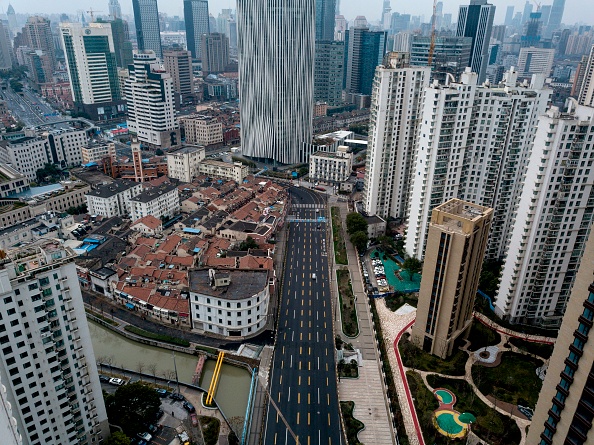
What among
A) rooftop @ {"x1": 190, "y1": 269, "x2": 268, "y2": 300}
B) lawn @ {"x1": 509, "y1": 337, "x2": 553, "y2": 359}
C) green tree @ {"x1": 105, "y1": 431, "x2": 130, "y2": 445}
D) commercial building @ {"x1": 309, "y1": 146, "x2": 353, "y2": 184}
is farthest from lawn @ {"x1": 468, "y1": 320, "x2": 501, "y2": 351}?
commercial building @ {"x1": 309, "y1": 146, "x2": 353, "y2": 184}

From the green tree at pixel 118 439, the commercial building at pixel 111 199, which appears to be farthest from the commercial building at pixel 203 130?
the green tree at pixel 118 439

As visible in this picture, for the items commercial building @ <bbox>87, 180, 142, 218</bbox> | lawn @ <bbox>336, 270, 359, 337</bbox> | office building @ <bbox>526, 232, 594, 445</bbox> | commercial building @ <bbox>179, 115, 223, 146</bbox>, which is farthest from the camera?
commercial building @ <bbox>179, 115, 223, 146</bbox>

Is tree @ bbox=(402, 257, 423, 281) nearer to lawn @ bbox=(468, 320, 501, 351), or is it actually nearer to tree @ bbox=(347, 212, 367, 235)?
lawn @ bbox=(468, 320, 501, 351)

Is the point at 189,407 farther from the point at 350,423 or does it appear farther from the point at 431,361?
the point at 431,361

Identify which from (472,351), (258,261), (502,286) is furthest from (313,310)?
(502,286)

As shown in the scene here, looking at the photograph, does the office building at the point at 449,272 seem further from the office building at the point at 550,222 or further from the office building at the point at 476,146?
the office building at the point at 476,146

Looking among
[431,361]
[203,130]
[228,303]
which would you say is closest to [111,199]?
[228,303]
